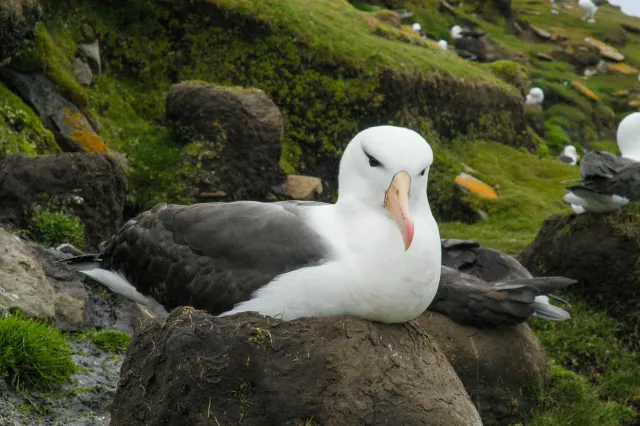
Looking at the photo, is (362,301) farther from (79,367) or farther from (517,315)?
(517,315)

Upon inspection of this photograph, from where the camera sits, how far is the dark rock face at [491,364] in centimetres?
607

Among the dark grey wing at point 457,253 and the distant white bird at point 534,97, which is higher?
the dark grey wing at point 457,253

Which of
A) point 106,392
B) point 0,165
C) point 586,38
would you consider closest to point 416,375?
point 106,392

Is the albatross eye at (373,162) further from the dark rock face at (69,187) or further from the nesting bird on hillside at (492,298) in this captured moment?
the dark rock face at (69,187)

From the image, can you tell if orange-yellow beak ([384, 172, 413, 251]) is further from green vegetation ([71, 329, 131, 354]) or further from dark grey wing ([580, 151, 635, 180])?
dark grey wing ([580, 151, 635, 180])

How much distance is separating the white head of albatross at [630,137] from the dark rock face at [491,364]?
10.6 ft

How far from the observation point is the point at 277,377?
11.8 ft

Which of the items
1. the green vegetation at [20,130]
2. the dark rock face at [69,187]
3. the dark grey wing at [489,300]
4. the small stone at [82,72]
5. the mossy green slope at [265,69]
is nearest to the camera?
the dark grey wing at [489,300]

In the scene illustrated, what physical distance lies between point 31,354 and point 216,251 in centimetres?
117

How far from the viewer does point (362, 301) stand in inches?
149

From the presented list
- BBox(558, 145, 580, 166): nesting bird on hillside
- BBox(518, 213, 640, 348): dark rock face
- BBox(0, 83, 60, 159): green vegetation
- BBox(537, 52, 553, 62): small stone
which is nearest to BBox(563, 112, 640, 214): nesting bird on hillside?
BBox(518, 213, 640, 348): dark rock face

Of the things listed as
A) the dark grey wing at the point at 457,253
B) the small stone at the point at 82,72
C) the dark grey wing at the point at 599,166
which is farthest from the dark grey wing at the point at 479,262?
the small stone at the point at 82,72

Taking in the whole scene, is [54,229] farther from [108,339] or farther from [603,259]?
[603,259]

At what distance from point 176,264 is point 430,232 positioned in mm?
1325
